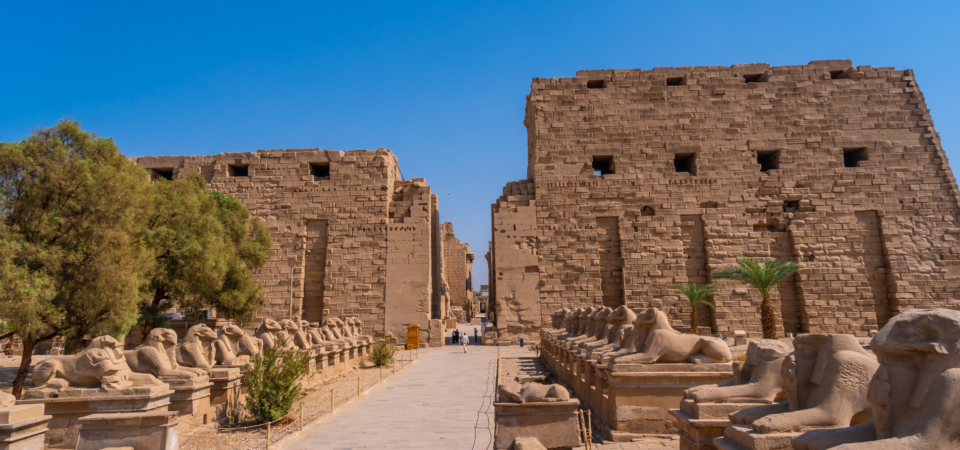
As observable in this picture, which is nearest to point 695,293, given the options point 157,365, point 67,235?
point 157,365

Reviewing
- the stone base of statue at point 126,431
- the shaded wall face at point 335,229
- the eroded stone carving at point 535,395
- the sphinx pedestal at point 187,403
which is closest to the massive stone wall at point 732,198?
the shaded wall face at point 335,229

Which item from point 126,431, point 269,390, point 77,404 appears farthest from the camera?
point 269,390

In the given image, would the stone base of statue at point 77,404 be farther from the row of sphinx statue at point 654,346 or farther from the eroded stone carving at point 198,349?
the row of sphinx statue at point 654,346

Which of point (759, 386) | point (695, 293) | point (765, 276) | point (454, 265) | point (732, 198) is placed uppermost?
point (732, 198)

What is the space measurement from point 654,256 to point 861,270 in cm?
664

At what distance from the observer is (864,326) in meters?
16.9

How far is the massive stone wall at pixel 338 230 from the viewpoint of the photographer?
18.4 m

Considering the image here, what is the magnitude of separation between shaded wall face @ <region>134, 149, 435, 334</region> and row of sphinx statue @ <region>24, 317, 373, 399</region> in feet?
30.3

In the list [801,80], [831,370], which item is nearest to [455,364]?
[831,370]

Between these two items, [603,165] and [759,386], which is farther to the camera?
[603,165]

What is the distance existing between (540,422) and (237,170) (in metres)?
19.2

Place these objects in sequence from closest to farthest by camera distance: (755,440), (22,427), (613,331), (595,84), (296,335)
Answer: (755,440) → (22,427) → (613,331) → (296,335) → (595,84)

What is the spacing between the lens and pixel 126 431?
492 centimetres

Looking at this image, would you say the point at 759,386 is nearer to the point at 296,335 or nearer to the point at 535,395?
the point at 535,395
